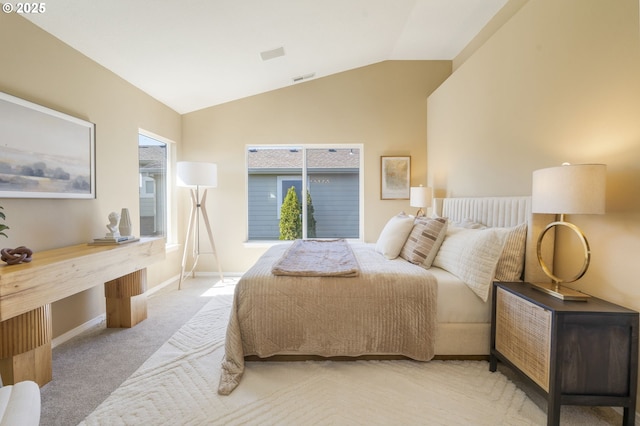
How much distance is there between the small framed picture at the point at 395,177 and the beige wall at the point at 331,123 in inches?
3.4

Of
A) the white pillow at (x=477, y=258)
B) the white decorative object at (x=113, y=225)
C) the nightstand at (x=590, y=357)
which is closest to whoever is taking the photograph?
the nightstand at (x=590, y=357)

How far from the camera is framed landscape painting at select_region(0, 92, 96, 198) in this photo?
1.94 meters

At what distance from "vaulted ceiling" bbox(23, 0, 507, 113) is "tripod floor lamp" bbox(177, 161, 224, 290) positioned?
3.23 ft

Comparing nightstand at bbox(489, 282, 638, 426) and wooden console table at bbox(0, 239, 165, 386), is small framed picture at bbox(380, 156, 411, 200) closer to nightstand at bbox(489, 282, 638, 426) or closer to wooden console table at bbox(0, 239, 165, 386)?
nightstand at bbox(489, 282, 638, 426)

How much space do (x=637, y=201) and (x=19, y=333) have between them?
3506 millimetres

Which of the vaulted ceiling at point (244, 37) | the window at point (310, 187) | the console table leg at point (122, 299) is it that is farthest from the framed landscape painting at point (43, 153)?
the window at point (310, 187)

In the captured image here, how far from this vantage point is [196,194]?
3.96 meters

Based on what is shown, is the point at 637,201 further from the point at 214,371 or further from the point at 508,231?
the point at 214,371

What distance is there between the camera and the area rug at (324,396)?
4.96 ft

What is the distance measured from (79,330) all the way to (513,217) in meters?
3.80

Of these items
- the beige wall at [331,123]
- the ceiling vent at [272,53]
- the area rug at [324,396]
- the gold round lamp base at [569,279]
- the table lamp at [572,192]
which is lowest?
the area rug at [324,396]

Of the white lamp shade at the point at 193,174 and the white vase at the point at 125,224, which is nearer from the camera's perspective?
the white vase at the point at 125,224

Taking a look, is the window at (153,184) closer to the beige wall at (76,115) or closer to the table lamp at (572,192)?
the beige wall at (76,115)

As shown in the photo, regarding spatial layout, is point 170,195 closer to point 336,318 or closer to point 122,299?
point 122,299
